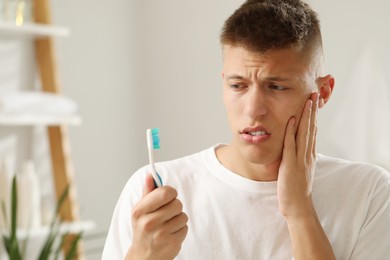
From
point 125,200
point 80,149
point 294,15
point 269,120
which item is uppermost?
point 294,15

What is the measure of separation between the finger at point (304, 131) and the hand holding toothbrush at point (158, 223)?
374mm

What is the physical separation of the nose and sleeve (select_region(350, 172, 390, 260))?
1.13 feet

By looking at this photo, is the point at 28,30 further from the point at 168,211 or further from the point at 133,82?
the point at 168,211

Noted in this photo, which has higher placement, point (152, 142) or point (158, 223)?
point (152, 142)

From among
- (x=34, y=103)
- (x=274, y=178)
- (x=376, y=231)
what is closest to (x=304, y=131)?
(x=274, y=178)

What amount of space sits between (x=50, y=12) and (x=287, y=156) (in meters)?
1.90

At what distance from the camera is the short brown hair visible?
1542 mm

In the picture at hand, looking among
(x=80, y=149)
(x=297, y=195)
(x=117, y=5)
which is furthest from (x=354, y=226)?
(x=117, y=5)

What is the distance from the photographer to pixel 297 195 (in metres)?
1.53

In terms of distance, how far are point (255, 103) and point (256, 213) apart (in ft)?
0.87

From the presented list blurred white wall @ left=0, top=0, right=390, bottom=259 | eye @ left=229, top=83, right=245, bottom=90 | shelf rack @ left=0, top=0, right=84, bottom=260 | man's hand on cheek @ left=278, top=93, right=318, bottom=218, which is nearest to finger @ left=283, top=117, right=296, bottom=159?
man's hand on cheek @ left=278, top=93, right=318, bottom=218

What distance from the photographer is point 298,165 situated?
5.17 feet

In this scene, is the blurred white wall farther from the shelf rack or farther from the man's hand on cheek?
the man's hand on cheek

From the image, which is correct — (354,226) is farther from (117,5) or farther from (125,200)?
(117,5)
